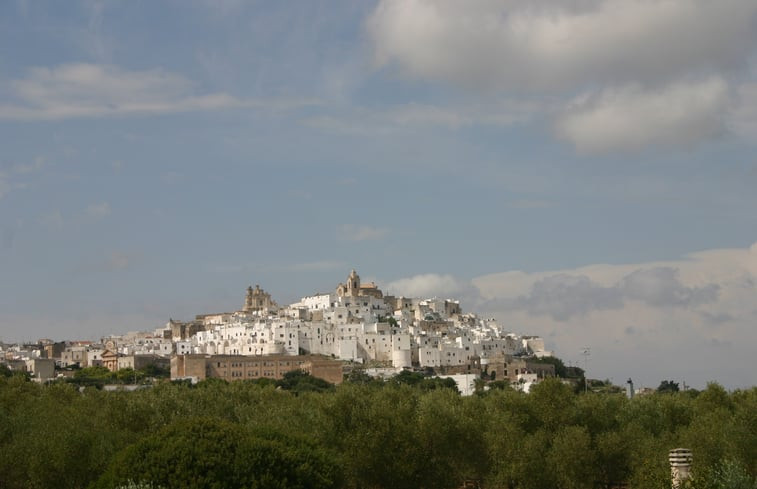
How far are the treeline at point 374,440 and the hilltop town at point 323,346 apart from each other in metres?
57.9

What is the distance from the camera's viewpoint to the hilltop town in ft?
359

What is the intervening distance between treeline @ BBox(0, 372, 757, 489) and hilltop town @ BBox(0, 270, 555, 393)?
190 ft

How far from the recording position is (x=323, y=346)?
12194 cm

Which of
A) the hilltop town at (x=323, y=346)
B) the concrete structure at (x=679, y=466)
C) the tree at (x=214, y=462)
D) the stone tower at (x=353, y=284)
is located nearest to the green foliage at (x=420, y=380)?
the hilltop town at (x=323, y=346)

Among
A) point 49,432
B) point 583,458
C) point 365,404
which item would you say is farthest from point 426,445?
point 49,432

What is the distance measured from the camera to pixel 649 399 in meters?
49.9

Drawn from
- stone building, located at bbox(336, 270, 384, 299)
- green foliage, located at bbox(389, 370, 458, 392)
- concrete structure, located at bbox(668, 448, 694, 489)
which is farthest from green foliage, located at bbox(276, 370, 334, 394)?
concrete structure, located at bbox(668, 448, 694, 489)

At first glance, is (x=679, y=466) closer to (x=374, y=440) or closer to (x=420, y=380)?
(x=374, y=440)

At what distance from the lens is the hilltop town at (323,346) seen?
10931 centimetres

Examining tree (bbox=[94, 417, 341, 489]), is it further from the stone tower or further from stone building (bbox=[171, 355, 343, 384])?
the stone tower

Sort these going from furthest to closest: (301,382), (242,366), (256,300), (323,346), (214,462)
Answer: (256,300)
(323,346)
(242,366)
(301,382)
(214,462)

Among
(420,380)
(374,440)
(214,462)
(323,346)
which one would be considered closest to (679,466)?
(214,462)

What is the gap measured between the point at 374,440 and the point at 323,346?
85.6 metres

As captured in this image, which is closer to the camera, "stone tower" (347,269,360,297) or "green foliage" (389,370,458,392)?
"green foliage" (389,370,458,392)
